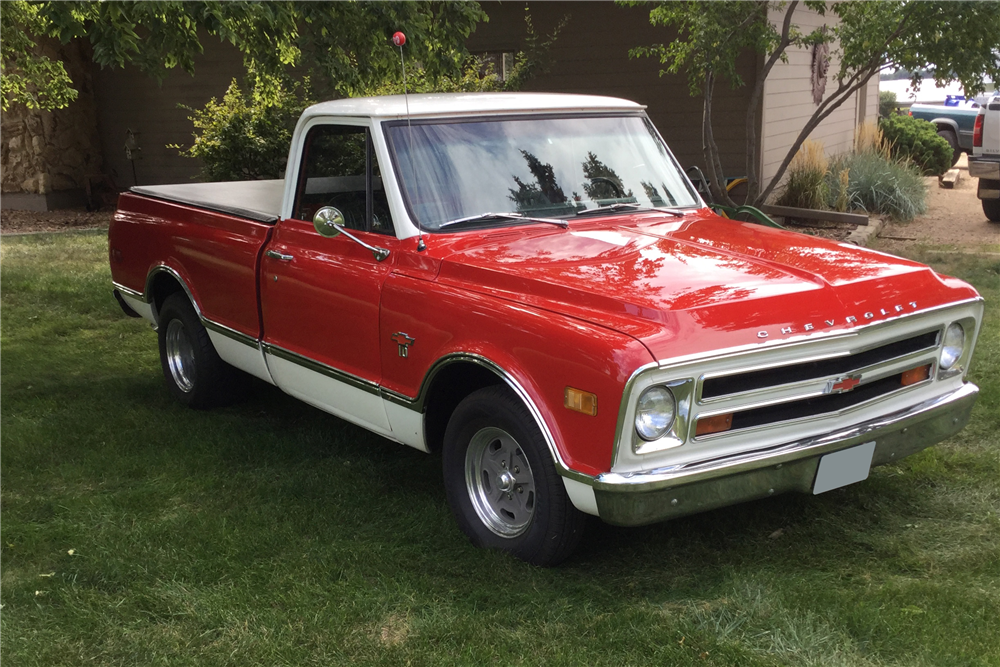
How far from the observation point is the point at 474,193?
472cm

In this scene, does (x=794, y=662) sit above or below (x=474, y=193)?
below

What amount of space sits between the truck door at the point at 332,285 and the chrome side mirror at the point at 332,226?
0.04 meters

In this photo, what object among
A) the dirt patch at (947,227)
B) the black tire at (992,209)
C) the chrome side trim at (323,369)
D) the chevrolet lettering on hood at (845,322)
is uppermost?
the chevrolet lettering on hood at (845,322)

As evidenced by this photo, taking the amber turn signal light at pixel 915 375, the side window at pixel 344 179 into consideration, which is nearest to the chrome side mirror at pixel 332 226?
the side window at pixel 344 179

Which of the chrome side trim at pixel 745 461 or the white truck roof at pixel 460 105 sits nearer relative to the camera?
the chrome side trim at pixel 745 461

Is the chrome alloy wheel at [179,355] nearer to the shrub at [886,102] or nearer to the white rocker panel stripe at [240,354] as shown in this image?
the white rocker panel stripe at [240,354]

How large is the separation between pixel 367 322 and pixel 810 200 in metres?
10.4

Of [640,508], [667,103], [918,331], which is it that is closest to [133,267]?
[640,508]

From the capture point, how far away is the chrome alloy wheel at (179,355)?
21.3ft

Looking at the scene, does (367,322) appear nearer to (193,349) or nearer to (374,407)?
(374,407)

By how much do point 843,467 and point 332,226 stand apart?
2470mm

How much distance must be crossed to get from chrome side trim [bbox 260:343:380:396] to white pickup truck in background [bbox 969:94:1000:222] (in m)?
11.0

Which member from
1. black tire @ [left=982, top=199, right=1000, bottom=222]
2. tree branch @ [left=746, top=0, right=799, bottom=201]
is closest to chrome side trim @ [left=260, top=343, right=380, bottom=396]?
tree branch @ [left=746, top=0, right=799, bottom=201]

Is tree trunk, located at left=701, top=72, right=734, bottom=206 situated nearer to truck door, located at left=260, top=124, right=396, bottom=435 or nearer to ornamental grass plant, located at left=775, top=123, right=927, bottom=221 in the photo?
ornamental grass plant, located at left=775, top=123, right=927, bottom=221
